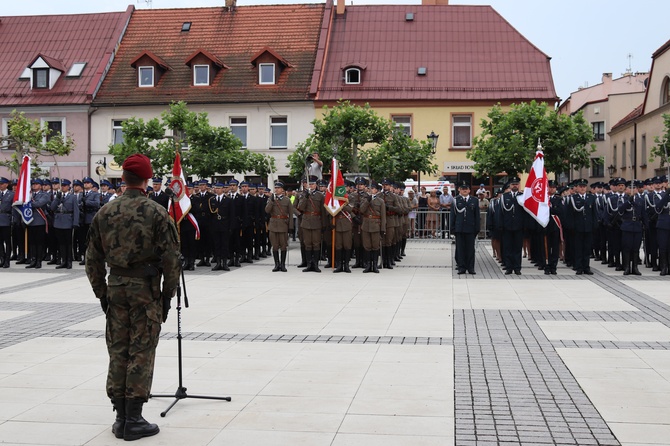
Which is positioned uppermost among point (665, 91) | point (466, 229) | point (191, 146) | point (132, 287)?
point (665, 91)

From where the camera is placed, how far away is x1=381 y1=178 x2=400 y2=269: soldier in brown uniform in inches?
779

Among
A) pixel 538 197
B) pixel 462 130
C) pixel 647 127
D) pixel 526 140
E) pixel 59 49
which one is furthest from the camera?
pixel 647 127

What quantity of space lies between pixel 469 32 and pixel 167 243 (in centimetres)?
4323

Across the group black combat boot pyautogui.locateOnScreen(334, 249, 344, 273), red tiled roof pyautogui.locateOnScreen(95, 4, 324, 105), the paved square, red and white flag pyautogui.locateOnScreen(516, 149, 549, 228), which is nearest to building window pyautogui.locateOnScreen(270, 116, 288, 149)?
red tiled roof pyautogui.locateOnScreen(95, 4, 324, 105)

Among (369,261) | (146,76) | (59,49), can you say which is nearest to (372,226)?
(369,261)

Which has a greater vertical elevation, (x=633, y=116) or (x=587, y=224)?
(x=633, y=116)

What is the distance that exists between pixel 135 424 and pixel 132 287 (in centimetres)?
92

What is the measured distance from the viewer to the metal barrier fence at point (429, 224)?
31.4 meters

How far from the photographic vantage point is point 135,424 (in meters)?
5.74

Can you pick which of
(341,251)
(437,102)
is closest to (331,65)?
(437,102)

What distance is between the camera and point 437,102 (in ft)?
144

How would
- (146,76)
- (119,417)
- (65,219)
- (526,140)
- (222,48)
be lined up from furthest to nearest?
(222,48)
(146,76)
(526,140)
(65,219)
(119,417)

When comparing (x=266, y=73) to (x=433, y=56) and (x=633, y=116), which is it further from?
(x=633, y=116)

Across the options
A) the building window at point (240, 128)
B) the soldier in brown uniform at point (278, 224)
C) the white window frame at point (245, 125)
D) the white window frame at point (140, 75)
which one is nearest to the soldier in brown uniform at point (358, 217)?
the soldier in brown uniform at point (278, 224)
